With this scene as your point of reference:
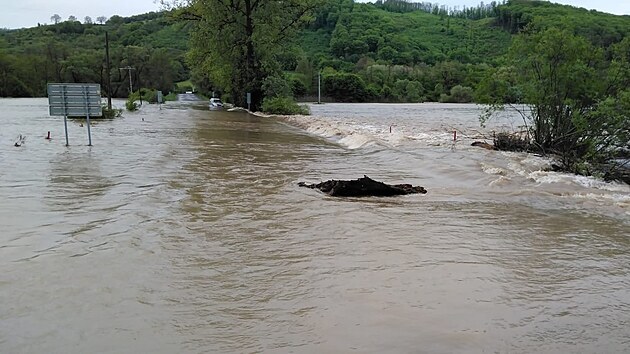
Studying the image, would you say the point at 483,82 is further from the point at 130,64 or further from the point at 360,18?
the point at 360,18

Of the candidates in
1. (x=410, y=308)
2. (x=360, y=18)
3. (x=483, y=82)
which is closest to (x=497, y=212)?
(x=410, y=308)

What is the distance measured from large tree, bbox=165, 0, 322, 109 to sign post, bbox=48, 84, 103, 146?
25.8 metres

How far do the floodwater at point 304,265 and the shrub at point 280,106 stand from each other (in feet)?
104

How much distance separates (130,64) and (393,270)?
386 feet

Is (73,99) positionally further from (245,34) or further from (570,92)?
(245,34)

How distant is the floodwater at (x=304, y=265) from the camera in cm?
498

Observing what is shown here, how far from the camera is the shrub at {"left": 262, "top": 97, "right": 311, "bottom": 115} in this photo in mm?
45719

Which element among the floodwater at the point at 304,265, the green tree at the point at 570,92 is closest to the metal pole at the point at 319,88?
the green tree at the point at 570,92

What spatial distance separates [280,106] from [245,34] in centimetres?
687

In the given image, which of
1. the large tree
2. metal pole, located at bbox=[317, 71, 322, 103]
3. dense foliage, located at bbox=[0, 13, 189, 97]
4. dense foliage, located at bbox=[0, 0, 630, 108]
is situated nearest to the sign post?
dense foliage, located at bbox=[0, 0, 630, 108]

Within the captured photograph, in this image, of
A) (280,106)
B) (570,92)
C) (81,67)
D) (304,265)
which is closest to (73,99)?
(304,265)

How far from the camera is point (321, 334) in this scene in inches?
196

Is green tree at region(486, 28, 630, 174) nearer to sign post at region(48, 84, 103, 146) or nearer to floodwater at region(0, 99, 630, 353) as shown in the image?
floodwater at region(0, 99, 630, 353)

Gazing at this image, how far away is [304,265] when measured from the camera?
22.9 ft
